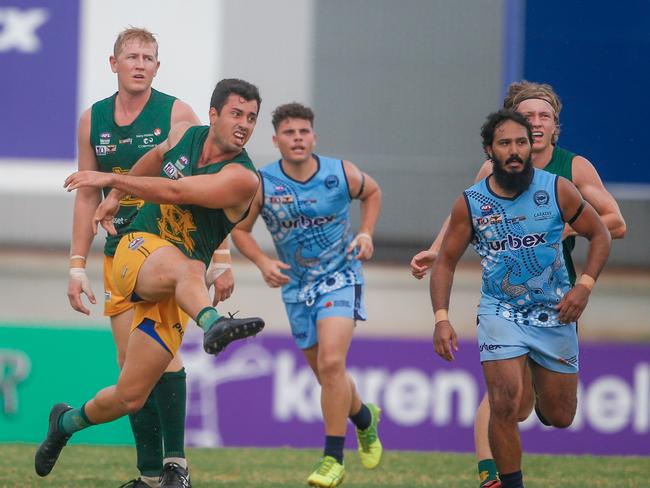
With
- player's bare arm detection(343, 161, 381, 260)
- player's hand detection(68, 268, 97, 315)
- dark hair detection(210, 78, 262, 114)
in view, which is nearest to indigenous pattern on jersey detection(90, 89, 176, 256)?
player's hand detection(68, 268, 97, 315)

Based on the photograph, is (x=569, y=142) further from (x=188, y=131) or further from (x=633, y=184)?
(x=188, y=131)

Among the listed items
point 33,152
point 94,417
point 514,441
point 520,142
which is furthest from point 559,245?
point 33,152

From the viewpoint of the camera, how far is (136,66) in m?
7.13

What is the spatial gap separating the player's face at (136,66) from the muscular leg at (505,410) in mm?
2253

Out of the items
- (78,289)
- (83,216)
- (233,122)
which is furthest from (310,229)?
(233,122)

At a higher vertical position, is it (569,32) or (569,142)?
(569,32)

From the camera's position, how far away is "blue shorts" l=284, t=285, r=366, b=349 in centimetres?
793

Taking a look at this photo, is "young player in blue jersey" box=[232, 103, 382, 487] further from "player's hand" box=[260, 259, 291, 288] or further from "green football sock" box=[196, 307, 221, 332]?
"green football sock" box=[196, 307, 221, 332]

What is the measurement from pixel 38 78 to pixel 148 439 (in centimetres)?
678

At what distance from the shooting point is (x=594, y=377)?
36.2 feet

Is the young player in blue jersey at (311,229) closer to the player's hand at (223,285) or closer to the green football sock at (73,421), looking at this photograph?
the player's hand at (223,285)

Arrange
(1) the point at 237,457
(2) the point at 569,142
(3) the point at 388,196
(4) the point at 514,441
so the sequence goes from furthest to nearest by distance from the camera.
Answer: (3) the point at 388,196, (2) the point at 569,142, (1) the point at 237,457, (4) the point at 514,441

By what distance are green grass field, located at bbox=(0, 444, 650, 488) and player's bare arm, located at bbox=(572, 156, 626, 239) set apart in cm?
171

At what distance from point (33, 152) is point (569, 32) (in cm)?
497
